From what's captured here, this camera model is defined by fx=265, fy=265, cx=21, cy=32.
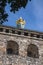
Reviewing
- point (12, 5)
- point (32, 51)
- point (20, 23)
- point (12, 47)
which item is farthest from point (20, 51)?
point (12, 5)

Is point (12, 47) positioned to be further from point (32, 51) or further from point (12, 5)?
point (12, 5)

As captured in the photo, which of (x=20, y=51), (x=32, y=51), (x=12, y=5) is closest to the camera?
(x=12, y=5)

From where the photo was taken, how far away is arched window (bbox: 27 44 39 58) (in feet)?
61.7

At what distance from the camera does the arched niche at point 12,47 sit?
18234mm

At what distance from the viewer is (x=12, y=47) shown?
59.9 ft

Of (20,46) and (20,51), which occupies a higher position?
(20,46)

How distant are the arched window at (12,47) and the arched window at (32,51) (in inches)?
37.7

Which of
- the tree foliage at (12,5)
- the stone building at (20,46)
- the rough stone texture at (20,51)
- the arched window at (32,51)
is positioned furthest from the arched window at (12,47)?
the tree foliage at (12,5)

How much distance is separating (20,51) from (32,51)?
42.0 inches

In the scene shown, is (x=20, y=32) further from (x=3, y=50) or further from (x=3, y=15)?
(x=3, y=15)

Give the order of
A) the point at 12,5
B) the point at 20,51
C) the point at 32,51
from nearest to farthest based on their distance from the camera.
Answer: the point at 12,5
the point at 20,51
the point at 32,51

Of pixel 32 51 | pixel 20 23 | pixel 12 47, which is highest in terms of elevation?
pixel 20 23

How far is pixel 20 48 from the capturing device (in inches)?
719

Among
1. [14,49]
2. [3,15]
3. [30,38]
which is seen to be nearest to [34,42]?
[30,38]
